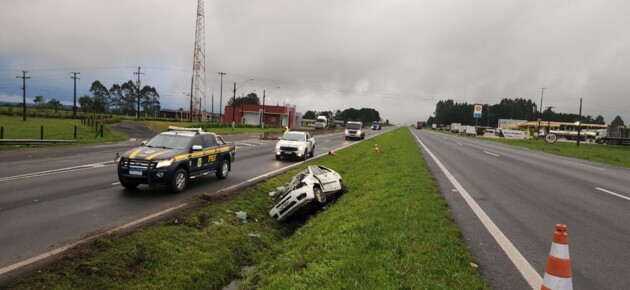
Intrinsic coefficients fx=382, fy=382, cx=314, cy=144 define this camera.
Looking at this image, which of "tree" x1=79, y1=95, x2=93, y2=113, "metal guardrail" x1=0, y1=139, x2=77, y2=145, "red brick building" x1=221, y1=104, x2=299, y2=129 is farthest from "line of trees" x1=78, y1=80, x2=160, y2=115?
"metal guardrail" x1=0, y1=139, x2=77, y2=145

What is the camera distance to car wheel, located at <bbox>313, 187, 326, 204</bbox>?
392 inches

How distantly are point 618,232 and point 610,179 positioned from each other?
9549mm

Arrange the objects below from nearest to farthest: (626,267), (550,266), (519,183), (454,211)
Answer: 1. (550,266)
2. (626,267)
3. (454,211)
4. (519,183)

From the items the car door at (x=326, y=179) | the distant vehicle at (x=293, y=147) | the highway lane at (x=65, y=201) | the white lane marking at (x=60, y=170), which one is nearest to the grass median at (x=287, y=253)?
the highway lane at (x=65, y=201)

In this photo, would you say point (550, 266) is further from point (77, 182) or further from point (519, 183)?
point (77, 182)

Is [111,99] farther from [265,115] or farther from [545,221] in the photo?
[545,221]

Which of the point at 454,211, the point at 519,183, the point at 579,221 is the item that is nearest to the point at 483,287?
the point at 454,211

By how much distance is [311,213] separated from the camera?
1039cm

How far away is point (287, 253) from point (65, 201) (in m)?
6.02

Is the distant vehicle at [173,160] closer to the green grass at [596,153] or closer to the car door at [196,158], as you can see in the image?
the car door at [196,158]

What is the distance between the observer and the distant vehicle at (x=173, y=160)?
33.0 ft

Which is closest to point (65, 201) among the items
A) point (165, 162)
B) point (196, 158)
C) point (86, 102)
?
point (165, 162)

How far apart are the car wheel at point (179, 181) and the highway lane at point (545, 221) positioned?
722 centimetres

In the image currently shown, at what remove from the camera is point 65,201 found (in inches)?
361
